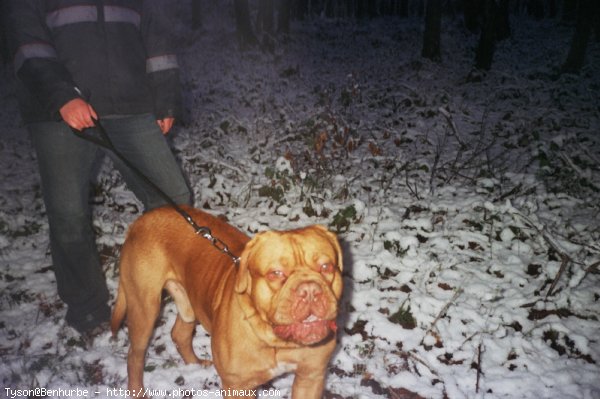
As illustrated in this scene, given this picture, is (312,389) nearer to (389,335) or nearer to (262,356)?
(262,356)

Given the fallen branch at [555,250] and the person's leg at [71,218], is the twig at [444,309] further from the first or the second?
the person's leg at [71,218]

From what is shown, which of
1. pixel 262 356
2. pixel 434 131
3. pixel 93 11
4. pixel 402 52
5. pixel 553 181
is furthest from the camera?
pixel 402 52

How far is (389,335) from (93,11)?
10.4 feet

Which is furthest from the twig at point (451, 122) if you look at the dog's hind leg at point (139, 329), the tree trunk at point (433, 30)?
the tree trunk at point (433, 30)

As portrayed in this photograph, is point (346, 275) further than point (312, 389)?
Yes

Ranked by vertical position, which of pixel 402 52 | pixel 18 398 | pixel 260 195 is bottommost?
pixel 18 398

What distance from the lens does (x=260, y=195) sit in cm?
547

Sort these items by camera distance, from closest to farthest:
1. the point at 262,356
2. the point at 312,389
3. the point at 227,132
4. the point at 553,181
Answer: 1. the point at 262,356
2. the point at 312,389
3. the point at 553,181
4. the point at 227,132

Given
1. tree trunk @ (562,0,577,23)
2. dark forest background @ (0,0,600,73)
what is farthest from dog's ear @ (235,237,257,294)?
tree trunk @ (562,0,577,23)

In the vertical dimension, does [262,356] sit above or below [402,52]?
below

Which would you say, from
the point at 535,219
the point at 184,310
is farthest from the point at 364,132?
the point at 184,310

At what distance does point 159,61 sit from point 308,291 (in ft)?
7.08

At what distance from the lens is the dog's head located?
5.63 ft

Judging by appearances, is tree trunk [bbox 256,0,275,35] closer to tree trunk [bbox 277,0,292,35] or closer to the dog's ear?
tree trunk [bbox 277,0,292,35]
